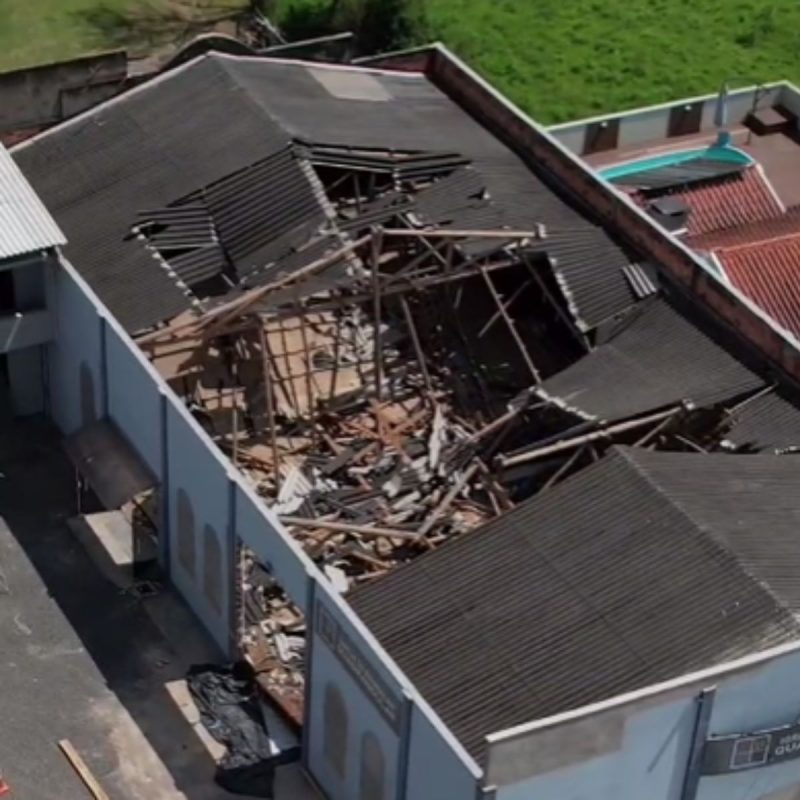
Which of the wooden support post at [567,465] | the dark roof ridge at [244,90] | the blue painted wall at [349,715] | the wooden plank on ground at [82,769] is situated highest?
the dark roof ridge at [244,90]

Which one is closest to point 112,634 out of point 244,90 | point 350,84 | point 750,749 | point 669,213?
point 750,749

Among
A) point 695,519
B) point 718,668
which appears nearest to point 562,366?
point 695,519

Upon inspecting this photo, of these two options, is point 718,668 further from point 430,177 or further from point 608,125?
point 608,125

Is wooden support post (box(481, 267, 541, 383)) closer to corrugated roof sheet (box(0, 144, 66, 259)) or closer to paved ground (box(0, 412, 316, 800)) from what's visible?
paved ground (box(0, 412, 316, 800))

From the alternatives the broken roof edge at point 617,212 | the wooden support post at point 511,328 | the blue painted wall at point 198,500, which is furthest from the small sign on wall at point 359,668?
the broken roof edge at point 617,212

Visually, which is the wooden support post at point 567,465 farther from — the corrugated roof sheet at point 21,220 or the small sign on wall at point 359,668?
the corrugated roof sheet at point 21,220
